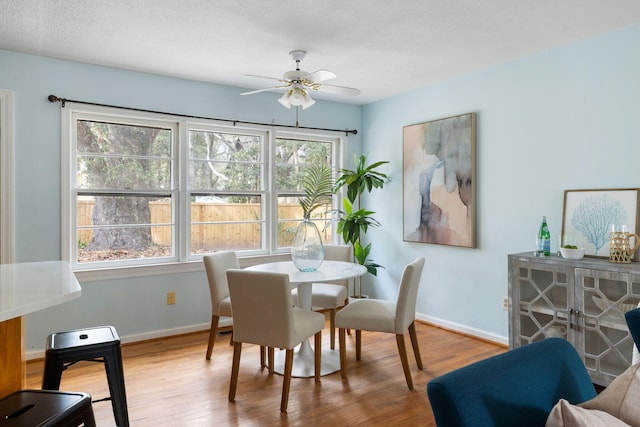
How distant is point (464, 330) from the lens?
13.3 ft

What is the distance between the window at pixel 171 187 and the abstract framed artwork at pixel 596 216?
105 inches

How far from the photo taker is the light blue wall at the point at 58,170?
337 centimetres

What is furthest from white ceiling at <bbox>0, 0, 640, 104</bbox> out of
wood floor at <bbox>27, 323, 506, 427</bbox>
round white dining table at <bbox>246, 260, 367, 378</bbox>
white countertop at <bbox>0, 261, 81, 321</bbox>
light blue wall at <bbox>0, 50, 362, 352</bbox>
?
wood floor at <bbox>27, 323, 506, 427</bbox>

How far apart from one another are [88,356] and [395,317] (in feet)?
6.07

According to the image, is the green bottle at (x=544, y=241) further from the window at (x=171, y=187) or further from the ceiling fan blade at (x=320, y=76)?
the window at (x=171, y=187)

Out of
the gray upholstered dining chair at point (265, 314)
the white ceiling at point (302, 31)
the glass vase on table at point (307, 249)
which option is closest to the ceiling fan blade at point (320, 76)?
the white ceiling at point (302, 31)

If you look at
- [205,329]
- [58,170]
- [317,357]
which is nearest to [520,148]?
[317,357]

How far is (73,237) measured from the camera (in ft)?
11.9

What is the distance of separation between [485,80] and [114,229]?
3.53 m

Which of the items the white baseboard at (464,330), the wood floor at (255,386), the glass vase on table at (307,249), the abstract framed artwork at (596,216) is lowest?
the wood floor at (255,386)

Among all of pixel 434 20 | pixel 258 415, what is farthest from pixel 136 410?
pixel 434 20

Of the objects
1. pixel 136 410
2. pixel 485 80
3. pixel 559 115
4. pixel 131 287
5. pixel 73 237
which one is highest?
pixel 485 80

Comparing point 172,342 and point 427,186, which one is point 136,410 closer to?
point 172,342

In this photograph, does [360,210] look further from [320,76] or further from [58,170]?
[58,170]
